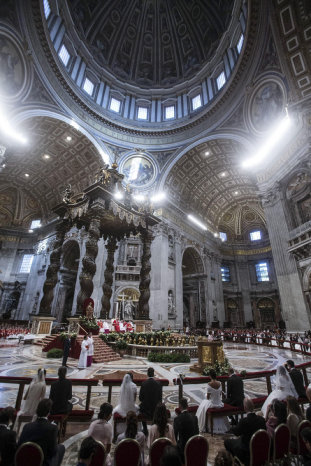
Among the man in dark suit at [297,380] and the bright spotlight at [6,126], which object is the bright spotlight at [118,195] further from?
the man in dark suit at [297,380]

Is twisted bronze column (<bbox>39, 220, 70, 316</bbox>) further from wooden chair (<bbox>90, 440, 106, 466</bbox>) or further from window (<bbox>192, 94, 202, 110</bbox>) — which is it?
window (<bbox>192, 94, 202, 110</bbox>)

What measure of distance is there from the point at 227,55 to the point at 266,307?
88.1 feet

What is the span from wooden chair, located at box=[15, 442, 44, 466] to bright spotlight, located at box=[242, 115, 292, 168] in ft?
56.0

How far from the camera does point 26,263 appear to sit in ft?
86.6

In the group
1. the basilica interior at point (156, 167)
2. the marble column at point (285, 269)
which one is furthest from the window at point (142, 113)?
the marble column at point (285, 269)

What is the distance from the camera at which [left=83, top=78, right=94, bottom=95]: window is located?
21.3 m

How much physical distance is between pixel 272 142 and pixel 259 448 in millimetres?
16815

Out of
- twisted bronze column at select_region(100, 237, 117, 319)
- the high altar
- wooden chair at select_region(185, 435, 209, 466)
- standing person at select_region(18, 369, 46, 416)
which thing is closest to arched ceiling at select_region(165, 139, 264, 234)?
twisted bronze column at select_region(100, 237, 117, 319)

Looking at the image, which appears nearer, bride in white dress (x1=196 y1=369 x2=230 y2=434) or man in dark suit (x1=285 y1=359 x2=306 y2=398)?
bride in white dress (x1=196 y1=369 x2=230 y2=434)

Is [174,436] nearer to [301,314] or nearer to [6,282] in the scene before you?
[301,314]

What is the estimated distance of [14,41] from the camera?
13453 mm

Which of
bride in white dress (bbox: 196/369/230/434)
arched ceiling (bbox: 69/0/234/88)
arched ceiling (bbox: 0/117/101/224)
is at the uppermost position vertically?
arched ceiling (bbox: 69/0/234/88)

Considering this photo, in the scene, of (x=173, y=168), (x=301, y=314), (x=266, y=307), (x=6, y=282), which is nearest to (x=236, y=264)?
(x=266, y=307)

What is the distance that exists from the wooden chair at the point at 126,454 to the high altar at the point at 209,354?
4.88m
